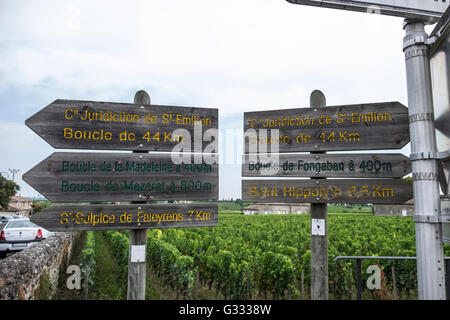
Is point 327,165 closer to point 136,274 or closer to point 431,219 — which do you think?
point 431,219

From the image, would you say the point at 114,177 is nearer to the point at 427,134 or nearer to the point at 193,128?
the point at 193,128

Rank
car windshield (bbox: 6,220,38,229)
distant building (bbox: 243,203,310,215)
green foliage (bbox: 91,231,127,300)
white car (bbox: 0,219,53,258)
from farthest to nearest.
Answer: distant building (bbox: 243,203,310,215), car windshield (bbox: 6,220,38,229), white car (bbox: 0,219,53,258), green foliage (bbox: 91,231,127,300)

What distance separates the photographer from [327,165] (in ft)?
13.4

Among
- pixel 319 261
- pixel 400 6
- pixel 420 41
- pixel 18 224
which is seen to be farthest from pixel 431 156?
pixel 18 224

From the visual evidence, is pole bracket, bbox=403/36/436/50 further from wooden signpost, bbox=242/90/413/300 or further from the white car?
the white car

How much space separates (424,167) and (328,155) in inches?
60.4

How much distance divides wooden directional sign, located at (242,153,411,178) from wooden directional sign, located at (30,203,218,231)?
827 mm

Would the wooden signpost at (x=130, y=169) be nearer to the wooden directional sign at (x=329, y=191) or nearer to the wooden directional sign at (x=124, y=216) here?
the wooden directional sign at (x=124, y=216)

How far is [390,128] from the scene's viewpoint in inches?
155

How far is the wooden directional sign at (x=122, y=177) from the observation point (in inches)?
138

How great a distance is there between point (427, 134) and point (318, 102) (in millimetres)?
1888

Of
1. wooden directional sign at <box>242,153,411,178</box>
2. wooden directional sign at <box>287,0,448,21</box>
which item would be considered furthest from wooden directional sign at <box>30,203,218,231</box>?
wooden directional sign at <box>287,0,448,21</box>

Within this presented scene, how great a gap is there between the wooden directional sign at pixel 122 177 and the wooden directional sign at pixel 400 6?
2100 millimetres

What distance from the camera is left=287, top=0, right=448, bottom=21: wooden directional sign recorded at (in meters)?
2.69
